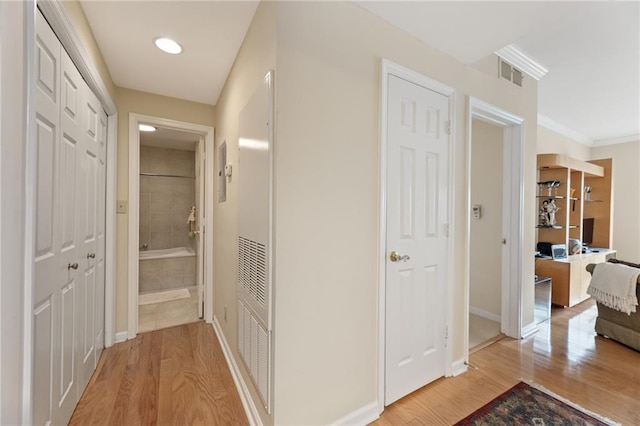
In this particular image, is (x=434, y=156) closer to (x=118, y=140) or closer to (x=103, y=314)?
(x=118, y=140)

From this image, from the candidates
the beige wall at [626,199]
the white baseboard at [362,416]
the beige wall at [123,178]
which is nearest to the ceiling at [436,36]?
the beige wall at [123,178]

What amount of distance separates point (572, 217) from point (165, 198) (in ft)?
23.5

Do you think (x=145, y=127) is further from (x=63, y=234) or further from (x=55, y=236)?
→ (x=55, y=236)

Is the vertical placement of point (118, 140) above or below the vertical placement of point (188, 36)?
below

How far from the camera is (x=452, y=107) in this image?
1.98m

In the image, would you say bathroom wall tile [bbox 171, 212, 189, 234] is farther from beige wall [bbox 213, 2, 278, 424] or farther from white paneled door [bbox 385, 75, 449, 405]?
white paneled door [bbox 385, 75, 449, 405]

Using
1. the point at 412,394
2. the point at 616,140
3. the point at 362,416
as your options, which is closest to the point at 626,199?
the point at 616,140

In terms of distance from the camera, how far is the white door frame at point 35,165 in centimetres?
89

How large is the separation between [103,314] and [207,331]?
36.0 inches

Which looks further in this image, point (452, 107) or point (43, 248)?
point (452, 107)

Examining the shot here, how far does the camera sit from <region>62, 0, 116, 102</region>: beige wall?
1421 millimetres

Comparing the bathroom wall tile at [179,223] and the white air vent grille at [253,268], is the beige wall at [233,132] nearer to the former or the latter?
the white air vent grille at [253,268]

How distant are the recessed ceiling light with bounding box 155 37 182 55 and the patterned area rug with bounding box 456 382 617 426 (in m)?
3.07

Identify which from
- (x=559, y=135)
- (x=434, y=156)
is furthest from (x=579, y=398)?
(x=559, y=135)
